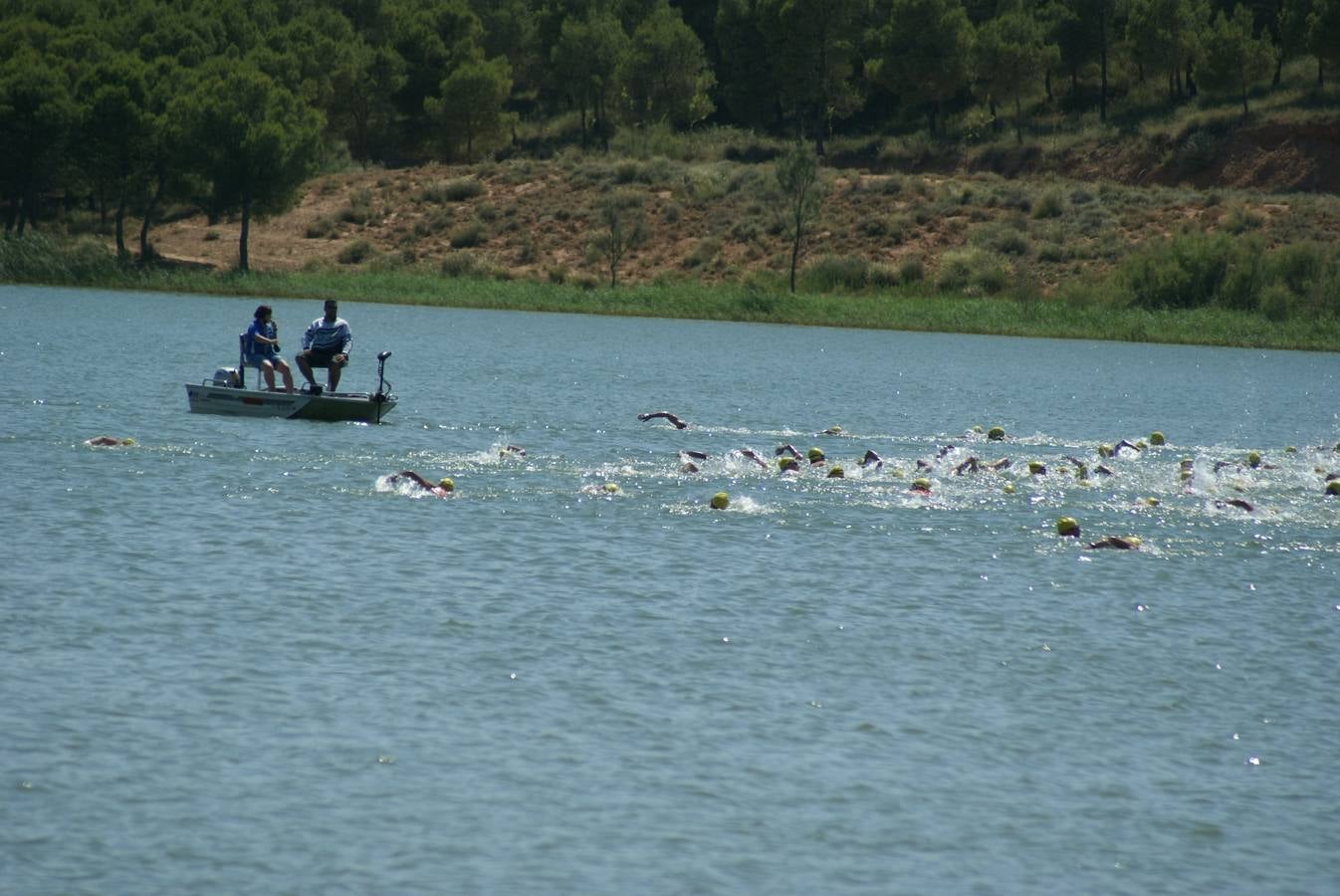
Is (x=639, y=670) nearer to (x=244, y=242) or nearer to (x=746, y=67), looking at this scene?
(x=244, y=242)

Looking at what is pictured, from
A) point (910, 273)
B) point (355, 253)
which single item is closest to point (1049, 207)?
point (910, 273)

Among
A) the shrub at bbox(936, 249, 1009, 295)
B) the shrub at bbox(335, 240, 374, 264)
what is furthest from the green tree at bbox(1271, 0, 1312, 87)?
the shrub at bbox(335, 240, 374, 264)

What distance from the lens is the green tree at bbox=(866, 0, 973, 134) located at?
106562mm

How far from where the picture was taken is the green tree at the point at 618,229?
82.4 metres

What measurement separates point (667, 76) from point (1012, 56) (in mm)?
23445

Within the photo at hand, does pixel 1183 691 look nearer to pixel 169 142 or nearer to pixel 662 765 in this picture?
pixel 662 765

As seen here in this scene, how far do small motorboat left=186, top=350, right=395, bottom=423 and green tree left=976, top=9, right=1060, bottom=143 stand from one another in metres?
81.3

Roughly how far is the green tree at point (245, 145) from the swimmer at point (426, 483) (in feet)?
191

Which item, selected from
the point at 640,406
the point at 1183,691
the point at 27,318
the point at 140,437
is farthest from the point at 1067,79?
the point at 1183,691

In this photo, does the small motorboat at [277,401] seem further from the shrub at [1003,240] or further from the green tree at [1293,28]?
the green tree at [1293,28]

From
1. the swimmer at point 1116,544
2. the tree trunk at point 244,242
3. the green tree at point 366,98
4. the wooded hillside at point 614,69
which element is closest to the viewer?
the swimmer at point 1116,544

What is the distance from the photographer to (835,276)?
80500 mm

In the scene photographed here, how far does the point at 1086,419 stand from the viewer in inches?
1524

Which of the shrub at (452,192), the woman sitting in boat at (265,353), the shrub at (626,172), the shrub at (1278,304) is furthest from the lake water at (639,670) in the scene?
the shrub at (626,172)
